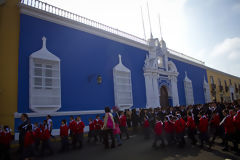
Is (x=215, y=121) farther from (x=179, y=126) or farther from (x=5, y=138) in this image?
(x=5, y=138)

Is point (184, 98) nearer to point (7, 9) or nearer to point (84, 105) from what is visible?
point (84, 105)

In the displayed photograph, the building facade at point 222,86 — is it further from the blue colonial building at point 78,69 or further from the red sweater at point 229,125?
the red sweater at point 229,125

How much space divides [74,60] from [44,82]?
2128 mm

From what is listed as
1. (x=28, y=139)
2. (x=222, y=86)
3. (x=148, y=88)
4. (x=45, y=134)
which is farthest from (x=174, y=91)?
(x=28, y=139)

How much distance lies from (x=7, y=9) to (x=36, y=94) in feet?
13.7

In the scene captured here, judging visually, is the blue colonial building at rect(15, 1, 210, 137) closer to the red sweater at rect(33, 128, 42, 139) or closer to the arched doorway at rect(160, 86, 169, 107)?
the arched doorway at rect(160, 86, 169, 107)

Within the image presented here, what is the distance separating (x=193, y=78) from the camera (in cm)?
2198

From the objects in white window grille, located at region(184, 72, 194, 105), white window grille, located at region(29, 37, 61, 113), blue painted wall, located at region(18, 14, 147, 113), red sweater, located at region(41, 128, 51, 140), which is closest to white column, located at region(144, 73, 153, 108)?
blue painted wall, located at region(18, 14, 147, 113)

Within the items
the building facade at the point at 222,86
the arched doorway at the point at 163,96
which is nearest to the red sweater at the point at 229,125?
the arched doorway at the point at 163,96

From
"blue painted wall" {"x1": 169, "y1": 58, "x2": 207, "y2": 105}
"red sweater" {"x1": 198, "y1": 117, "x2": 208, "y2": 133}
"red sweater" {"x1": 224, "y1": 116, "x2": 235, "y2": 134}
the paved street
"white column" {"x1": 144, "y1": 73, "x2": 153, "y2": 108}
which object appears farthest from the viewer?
"blue painted wall" {"x1": 169, "y1": 58, "x2": 207, "y2": 105}

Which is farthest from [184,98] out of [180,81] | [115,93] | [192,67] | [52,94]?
[52,94]

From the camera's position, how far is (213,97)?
993 inches

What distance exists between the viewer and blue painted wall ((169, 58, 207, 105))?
19.4m

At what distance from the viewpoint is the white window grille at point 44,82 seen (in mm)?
9039
